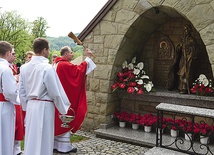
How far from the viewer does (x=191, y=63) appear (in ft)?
18.6

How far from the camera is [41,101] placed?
355 cm

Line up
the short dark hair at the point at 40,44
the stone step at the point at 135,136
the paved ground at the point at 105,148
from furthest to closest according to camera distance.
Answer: the stone step at the point at 135,136 → the paved ground at the point at 105,148 → the short dark hair at the point at 40,44

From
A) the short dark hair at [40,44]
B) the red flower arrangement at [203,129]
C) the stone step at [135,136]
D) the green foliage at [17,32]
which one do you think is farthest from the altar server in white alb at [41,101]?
the green foliage at [17,32]

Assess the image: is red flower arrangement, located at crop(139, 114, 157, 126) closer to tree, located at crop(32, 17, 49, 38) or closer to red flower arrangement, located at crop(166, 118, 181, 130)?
red flower arrangement, located at crop(166, 118, 181, 130)

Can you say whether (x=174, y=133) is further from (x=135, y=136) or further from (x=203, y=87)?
(x=203, y=87)

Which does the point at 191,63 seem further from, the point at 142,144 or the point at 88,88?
the point at 88,88

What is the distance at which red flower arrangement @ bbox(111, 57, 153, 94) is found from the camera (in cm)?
588

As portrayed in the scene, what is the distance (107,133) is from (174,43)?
2728 mm

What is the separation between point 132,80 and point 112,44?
0.96 meters

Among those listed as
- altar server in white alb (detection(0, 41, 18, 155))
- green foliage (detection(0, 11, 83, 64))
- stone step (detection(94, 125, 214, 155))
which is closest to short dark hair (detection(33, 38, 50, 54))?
altar server in white alb (detection(0, 41, 18, 155))

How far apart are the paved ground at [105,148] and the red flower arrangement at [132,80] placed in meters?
1.19

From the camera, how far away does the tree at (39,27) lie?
133 feet

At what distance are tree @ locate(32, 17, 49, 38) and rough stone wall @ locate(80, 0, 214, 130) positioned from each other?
117 feet

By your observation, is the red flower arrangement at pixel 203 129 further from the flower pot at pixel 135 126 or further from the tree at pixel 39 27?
the tree at pixel 39 27
